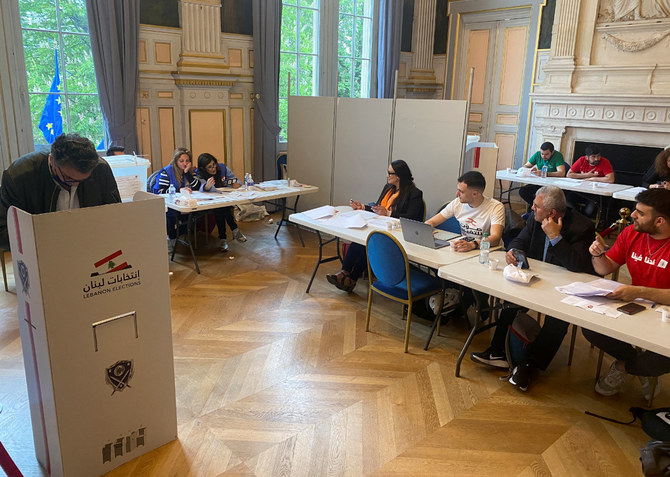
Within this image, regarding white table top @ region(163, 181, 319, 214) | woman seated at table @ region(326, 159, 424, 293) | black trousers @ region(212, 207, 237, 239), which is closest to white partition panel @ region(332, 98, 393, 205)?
white table top @ region(163, 181, 319, 214)

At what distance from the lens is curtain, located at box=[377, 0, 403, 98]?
26.9ft

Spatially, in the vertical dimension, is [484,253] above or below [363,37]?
below

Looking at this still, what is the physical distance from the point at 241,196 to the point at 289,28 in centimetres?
335

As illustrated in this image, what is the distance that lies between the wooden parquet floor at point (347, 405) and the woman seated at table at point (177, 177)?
1538 mm

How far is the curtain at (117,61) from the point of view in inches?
218

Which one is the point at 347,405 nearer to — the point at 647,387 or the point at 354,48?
the point at 647,387

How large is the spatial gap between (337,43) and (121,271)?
6529 millimetres

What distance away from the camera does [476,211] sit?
3834 mm

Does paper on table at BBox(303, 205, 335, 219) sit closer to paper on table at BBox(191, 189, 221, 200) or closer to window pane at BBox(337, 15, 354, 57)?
paper on table at BBox(191, 189, 221, 200)

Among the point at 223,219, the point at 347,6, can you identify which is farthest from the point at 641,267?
the point at 347,6

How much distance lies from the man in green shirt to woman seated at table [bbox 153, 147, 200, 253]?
403cm

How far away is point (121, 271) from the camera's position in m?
2.16

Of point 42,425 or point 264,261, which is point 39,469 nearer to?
point 42,425

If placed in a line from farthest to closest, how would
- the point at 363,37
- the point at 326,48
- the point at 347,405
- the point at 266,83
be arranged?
the point at 363,37
the point at 326,48
the point at 266,83
the point at 347,405
